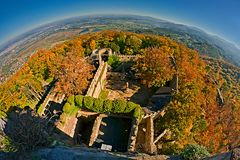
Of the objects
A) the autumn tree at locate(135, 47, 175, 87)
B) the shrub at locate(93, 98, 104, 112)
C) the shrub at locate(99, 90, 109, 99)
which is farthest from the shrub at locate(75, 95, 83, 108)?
the autumn tree at locate(135, 47, 175, 87)

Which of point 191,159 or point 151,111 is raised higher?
point 191,159

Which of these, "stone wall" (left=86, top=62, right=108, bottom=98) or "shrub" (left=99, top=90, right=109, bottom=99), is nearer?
"stone wall" (left=86, top=62, right=108, bottom=98)

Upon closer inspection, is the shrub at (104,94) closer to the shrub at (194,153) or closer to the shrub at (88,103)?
the shrub at (88,103)

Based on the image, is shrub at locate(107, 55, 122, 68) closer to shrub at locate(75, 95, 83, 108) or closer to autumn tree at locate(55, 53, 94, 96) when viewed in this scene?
autumn tree at locate(55, 53, 94, 96)

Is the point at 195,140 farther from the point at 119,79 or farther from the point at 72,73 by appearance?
the point at 72,73

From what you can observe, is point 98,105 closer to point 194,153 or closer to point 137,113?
point 137,113

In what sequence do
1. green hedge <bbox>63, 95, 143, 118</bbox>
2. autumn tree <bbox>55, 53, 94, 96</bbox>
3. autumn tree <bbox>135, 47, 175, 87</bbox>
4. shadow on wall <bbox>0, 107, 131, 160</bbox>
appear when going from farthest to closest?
autumn tree <bbox>135, 47, 175, 87</bbox> < autumn tree <bbox>55, 53, 94, 96</bbox> < green hedge <bbox>63, 95, 143, 118</bbox> < shadow on wall <bbox>0, 107, 131, 160</bbox>

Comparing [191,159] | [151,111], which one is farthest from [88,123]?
[191,159]

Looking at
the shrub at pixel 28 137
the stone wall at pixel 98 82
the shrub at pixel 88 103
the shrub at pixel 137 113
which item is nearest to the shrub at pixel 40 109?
the shrub at pixel 88 103
